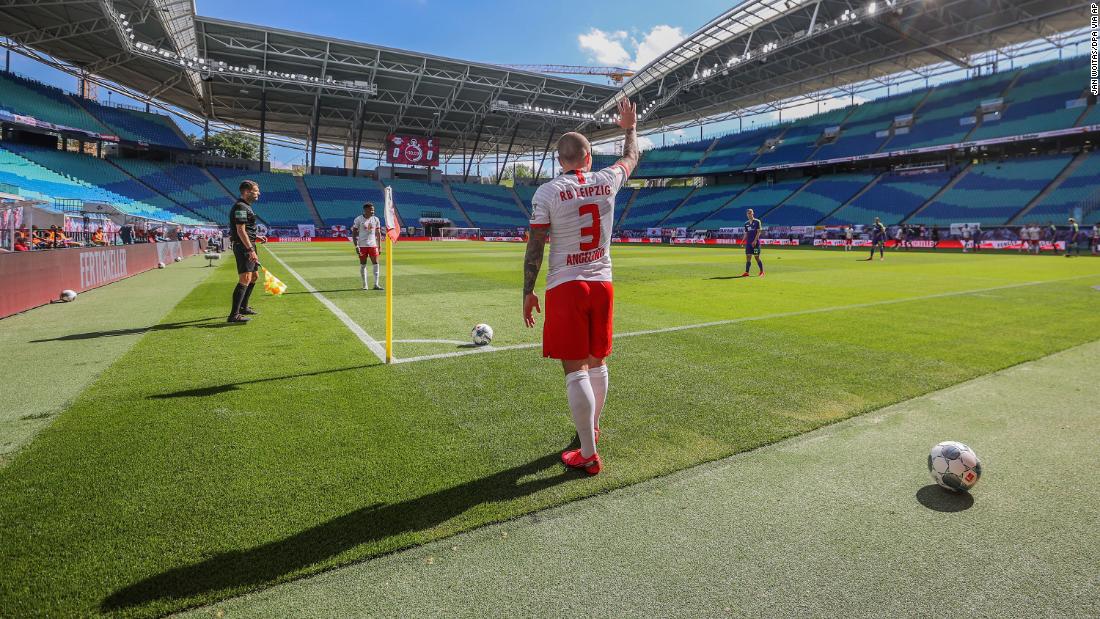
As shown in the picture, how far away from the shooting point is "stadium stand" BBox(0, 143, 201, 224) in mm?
32812

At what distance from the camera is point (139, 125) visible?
175 ft

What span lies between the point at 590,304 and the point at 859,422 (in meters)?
2.43

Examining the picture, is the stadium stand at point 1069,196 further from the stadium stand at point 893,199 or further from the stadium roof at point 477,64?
the stadium roof at point 477,64

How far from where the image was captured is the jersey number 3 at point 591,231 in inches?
136

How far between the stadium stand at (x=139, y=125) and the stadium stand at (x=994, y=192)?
6880 centimetres

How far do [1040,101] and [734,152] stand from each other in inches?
1140

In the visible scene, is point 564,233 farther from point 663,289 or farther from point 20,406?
point 663,289

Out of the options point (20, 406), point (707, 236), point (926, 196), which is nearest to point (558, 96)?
point (707, 236)

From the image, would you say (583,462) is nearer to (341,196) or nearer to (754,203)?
(754,203)

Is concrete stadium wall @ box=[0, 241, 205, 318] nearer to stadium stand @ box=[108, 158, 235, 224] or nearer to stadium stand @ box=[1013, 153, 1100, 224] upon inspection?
stadium stand @ box=[108, 158, 235, 224]

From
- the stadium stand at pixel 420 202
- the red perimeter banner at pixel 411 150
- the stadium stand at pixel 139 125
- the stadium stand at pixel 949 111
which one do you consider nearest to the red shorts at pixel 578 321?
the stadium stand at pixel 949 111

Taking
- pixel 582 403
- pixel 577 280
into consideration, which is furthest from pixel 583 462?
Result: pixel 577 280

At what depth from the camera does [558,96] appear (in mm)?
57625

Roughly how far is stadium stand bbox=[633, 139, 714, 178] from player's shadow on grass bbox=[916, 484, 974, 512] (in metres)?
71.2
